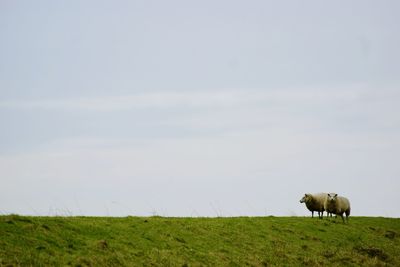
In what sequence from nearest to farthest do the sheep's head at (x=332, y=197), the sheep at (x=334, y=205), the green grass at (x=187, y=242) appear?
the green grass at (x=187, y=242)
the sheep at (x=334, y=205)
the sheep's head at (x=332, y=197)

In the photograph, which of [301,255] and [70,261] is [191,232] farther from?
[70,261]

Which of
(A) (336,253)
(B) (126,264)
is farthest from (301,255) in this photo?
(B) (126,264)

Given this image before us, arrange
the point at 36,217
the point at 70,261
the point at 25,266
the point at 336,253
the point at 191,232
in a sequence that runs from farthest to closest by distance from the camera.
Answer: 1. the point at 336,253
2. the point at 191,232
3. the point at 36,217
4. the point at 70,261
5. the point at 25,266

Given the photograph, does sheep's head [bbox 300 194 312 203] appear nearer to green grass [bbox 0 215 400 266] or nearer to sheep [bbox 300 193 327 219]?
sheep [bbox 300 193 327 219]

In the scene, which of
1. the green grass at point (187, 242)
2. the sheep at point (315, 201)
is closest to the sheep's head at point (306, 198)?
the sheep at point (315, 201)

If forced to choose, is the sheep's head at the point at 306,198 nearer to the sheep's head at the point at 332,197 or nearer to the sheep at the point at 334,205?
the sheep at the point at 334,205

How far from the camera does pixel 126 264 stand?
20.0 metres

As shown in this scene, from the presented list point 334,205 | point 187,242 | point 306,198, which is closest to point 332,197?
point 334,205

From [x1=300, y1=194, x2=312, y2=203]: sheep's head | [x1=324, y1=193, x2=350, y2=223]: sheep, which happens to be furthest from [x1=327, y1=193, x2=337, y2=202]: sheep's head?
[x1=300, y1=194, x2=312, y2=203]: sheep's head

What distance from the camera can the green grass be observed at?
64.7ft

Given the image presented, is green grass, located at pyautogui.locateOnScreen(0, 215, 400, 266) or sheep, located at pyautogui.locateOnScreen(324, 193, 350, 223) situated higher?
sheep, located at pyautogui.locateOnScreen(324, 193, 350, 223)

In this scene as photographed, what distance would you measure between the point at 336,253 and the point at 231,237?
5.40 metres

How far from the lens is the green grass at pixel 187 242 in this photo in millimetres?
19719

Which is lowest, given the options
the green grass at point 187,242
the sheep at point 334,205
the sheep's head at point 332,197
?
the green grass at point 187,242
